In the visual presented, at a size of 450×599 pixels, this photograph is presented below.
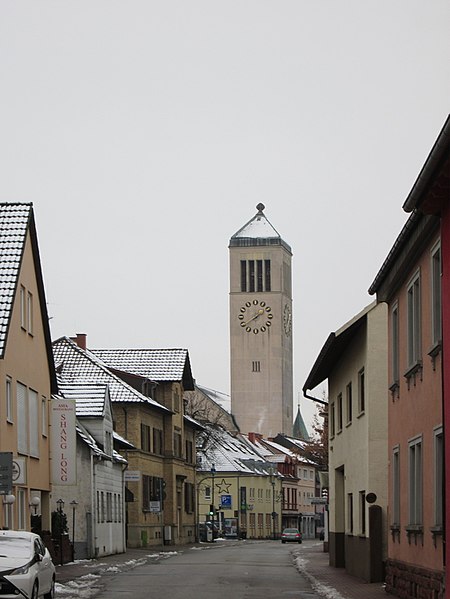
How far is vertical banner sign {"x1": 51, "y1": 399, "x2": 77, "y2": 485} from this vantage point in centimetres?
3959

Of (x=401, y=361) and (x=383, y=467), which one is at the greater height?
(x=401, y=361)

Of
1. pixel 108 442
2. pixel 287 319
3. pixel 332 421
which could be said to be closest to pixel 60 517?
pixel 332 421

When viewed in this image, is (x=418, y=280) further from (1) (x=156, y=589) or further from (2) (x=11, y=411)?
(2) (x=11, y=411)

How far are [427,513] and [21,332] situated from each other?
17.5 metres

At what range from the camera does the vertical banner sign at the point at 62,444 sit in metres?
39.6

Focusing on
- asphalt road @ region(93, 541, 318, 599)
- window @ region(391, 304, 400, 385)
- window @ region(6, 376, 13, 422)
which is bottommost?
asphalt road @ region(93, 541, 318, 599)

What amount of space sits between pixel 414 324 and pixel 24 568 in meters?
7.63

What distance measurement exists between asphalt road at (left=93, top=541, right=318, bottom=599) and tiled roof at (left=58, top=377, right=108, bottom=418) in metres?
8.98

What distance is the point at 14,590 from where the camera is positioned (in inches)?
779

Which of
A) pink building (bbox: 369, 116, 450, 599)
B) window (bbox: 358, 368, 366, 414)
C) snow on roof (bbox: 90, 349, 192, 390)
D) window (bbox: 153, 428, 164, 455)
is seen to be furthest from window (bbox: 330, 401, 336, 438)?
snow on roof (bbox: 90, 349, 192, 390)

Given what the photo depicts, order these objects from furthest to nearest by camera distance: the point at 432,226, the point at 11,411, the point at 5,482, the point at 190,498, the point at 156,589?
1. the point at 190,498
2. the point at 11,411
3. the point at 156,589
4. the point at 5,482
5. the point at 432,226

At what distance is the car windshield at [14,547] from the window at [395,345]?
7612 mm

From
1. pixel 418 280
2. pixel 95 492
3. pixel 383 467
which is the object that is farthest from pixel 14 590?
pixel 95 492

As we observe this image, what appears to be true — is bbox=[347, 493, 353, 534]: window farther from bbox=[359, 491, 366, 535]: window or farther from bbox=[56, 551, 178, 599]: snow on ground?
bbox=[56, 551, 178, 599]: snow on ground
